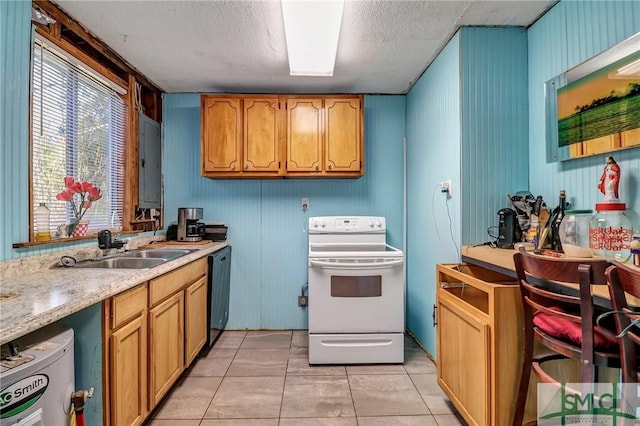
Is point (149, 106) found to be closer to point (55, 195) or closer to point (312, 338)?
point (55, 195)

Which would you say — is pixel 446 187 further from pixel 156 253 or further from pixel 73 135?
pixel 73 135

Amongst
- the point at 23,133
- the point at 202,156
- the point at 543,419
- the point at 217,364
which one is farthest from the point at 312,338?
the point at 23,133

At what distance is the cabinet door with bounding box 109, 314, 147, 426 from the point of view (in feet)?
4.78

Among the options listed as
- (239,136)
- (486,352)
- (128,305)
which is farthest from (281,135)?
(486,352)

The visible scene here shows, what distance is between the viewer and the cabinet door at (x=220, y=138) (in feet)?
10.1

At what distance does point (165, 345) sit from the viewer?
1.99m

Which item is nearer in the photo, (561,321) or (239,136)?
(561,321)

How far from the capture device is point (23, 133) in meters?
1.72

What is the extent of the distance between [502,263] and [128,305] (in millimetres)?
1770

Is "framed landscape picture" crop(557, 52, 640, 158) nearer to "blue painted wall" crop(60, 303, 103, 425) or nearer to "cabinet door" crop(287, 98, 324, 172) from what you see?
"cabinet door" crop(287, 98, 324, 172)

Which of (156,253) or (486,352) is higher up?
(156,253)

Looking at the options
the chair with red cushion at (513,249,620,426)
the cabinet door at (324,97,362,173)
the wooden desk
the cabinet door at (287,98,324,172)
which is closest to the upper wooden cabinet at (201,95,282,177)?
the cabinet door at (287,98,324,172)

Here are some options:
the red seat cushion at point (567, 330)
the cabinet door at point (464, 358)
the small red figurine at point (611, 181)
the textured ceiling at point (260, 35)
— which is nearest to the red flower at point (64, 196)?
the textured ceiling at point (260, 35)

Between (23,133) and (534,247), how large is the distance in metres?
2.71
